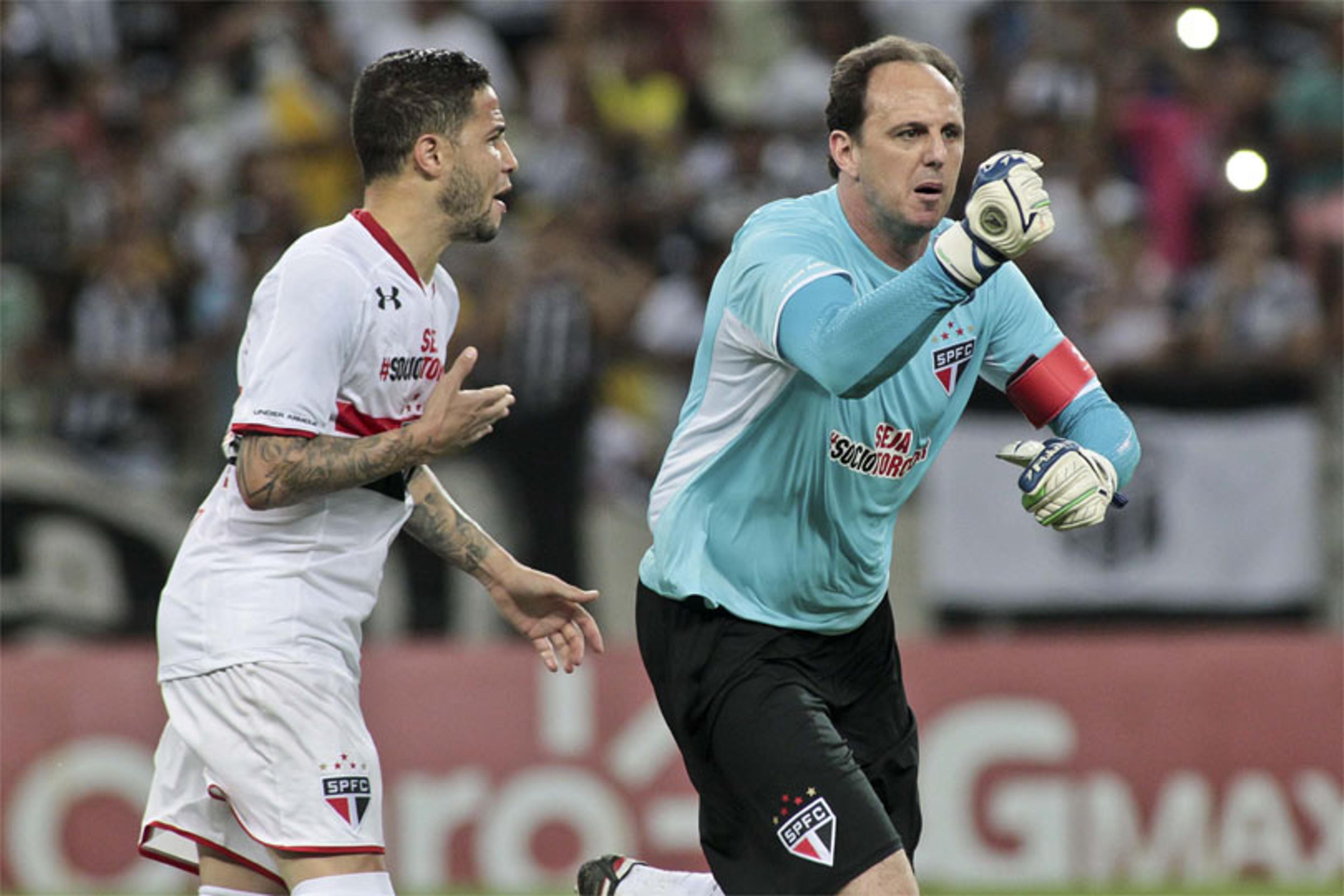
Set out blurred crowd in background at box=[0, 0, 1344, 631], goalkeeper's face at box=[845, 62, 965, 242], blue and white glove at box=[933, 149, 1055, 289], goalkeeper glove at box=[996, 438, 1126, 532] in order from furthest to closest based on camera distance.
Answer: blurred crowd in background at box=[0, 0, 1344, 631]
goalkeeper's face at box=[845, 62, 965, 242]
goalkeeper glove at box=[996, 438, 1126, 532]
blue and white glove at box=[933, 149, 1055, 289]

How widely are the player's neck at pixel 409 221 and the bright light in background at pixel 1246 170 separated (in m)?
7.01

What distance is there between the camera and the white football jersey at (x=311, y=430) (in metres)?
5.01

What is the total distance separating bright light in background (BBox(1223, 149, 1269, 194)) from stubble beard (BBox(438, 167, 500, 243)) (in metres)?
6.90

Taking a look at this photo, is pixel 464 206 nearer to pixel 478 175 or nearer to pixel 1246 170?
pixel 478 175

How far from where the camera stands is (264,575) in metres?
5.17

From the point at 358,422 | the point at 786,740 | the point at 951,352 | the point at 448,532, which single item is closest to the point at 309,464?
the point at 358,422

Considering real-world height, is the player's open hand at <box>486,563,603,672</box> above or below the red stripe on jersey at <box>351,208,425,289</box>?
below

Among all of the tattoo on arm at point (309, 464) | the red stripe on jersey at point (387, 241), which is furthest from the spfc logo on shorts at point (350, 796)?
the red stripe on jersey at point (387, 241)

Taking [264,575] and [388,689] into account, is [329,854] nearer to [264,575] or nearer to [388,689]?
[264,575]

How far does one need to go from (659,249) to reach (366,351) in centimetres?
692

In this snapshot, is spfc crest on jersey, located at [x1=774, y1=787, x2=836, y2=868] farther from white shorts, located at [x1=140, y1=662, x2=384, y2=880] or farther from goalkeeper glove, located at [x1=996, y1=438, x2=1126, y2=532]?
white shorts, located at [x1=140, y1=662, x2=384, y2=880]

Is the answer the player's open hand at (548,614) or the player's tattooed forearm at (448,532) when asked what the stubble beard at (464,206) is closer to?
the player's tattooed forearm at (448,532)

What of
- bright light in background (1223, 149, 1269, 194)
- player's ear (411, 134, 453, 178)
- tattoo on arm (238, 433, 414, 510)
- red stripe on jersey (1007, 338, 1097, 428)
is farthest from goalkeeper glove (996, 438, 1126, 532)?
bright light in background (1223, 149, 1269, 194)

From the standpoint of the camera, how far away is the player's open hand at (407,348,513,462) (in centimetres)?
501
